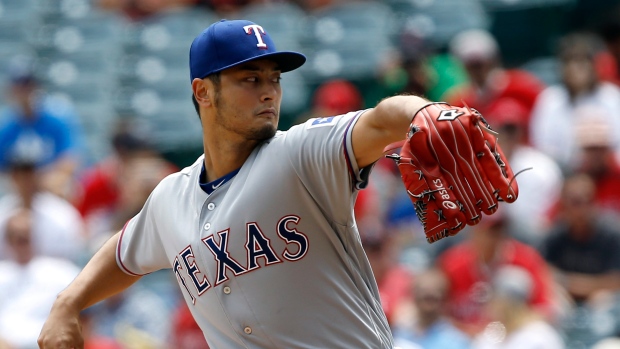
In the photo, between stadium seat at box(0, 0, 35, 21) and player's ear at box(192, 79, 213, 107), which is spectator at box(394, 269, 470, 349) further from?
stadium seat at box(0, 0, 35, 21)

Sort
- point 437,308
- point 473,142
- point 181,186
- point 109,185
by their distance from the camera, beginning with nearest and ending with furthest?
point 473,142 < point 181,186 < point 437,308 < point 109,185

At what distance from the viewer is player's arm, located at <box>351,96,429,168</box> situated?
101 inches

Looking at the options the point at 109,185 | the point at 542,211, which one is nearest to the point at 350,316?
the point at 542,211

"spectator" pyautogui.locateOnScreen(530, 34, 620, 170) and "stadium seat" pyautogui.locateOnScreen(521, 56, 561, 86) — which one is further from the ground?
"spectator" pyautogui.locateOnScreen(530, 34, 620, 170)

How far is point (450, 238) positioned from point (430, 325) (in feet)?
2.88

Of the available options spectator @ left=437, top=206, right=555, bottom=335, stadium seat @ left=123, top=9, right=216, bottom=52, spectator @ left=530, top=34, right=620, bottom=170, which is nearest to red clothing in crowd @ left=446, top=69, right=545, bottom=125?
spectator @ left=530, top=34, right=620, bottom=170

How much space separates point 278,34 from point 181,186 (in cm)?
584

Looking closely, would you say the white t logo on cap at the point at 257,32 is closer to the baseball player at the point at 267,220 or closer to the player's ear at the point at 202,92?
the baseball player at the point at 267,220

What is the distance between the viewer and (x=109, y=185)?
24.6 ft

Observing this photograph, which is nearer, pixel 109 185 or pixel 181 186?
pixel 181 186

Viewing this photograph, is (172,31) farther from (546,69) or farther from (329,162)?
(329,162)

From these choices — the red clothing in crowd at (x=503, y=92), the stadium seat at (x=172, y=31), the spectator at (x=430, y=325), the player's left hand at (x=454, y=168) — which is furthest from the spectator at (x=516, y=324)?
the stadium seat at (x=172, y=31)

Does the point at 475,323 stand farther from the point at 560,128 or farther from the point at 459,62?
the point at 459,62

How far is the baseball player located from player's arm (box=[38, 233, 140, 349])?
0.08 feet
